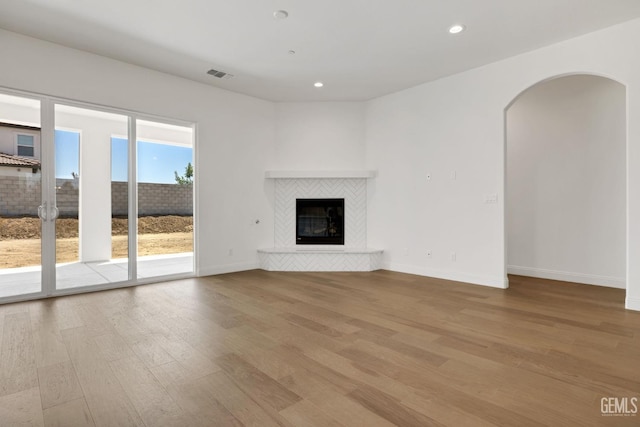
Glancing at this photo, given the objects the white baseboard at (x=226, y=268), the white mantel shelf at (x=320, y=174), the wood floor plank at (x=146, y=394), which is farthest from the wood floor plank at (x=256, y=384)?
the white mantel shelf at (x=320, y=174)

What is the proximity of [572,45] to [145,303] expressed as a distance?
5850mm

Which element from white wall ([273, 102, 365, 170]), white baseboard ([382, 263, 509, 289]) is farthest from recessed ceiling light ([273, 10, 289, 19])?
white baseboard ([382, 263, 509, 289])

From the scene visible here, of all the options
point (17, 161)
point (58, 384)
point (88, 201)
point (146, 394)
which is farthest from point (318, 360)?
point (17, 161)

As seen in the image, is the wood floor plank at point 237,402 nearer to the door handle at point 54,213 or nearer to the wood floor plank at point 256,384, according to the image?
the wood floor plank at point 256,384

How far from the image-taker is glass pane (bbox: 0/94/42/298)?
3.75 m

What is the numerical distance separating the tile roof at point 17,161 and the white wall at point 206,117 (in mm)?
799

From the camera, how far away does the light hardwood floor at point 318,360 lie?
1.72 meters

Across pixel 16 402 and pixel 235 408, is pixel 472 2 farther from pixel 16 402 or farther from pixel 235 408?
pixel 16 402

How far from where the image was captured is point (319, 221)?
6.23 m

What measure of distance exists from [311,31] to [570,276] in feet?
16.2

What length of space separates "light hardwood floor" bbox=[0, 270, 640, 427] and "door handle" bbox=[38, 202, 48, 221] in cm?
103

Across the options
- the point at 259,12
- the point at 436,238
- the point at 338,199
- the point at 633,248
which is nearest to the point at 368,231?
the point at 338,199

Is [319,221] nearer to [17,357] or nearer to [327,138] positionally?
[327,138]

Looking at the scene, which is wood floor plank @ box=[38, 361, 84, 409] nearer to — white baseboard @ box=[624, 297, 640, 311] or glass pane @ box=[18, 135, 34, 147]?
glass pane @ box=[18, 135, 34, 147]
